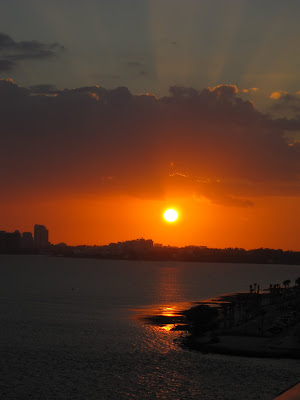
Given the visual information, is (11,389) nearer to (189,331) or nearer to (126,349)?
(126,349)

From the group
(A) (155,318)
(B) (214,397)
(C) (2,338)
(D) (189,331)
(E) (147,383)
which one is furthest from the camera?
(A) (155,318)

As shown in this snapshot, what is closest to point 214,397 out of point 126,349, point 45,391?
point 45,391

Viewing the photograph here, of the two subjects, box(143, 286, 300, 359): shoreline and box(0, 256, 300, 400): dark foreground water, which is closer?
box(0, 256, 300, 400): dark foreground water

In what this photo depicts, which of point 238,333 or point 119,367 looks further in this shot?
point 238,333

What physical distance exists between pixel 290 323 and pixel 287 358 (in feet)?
111

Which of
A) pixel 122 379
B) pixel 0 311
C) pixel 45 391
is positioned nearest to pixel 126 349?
pixel 122 379

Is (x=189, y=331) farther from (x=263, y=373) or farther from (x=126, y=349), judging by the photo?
(x=263, y=373)

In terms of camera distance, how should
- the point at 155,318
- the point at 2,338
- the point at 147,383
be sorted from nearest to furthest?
the point at 147,383 < the point at 2,338 < the point at 155,318

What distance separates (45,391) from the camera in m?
63.8

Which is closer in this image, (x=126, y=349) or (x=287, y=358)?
(x=287, y=358)

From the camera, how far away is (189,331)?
10906 centimetres

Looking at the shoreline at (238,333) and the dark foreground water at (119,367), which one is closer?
the dark foreground water at (119,367)

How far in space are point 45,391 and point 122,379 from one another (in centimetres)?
997

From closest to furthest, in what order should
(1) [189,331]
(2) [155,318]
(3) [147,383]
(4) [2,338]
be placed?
(3) [147,383] < (4) [2,338] < (1) [189,331] < (2) [155,318]
